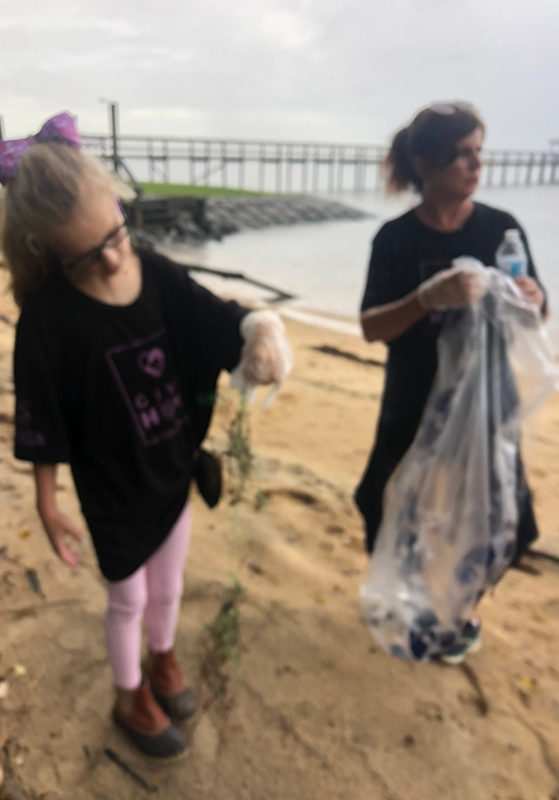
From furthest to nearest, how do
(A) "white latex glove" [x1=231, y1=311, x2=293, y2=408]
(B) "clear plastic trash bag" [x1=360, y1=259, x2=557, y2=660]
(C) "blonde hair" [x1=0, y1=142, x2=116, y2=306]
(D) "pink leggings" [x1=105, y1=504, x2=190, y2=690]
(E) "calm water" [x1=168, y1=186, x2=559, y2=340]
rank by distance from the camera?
1. (E) "calm water" [x1=168, y1=186, x2=559, y2=340]
2. (B) "clear plastic trash bag" [x1=360, y1=259, x2=557, y2=660]
3. (D) "pink leggings" [x1=105, y1=504, x2=190, y2=690]
4. (A) "white latex glove" [x1=231, y1=311, x2=293, y2=408]
5. (C) "blonde hair" [x1=0, y1=142, x2=116, y2=306]

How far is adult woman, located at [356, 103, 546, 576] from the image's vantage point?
1.63 metres

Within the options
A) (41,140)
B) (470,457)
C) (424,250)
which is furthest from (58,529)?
(424,250)

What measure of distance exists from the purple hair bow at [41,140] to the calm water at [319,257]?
6.88 m

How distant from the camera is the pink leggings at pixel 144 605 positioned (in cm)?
153

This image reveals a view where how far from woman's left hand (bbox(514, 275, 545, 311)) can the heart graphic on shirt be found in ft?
3.18

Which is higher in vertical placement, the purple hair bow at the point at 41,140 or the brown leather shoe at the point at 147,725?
the purple hair bow at the point at 41,140

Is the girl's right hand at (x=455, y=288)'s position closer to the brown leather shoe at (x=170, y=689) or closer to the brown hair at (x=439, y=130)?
the brown hair at (x=439, y=130)

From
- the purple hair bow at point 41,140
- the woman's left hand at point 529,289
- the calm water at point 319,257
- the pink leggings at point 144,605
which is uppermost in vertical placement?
the purple hair bow at point 41,140

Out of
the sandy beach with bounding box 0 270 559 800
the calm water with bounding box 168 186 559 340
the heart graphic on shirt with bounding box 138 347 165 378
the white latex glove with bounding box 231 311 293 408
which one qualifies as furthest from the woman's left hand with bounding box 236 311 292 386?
the calm water with bounding box 168 186 559 340

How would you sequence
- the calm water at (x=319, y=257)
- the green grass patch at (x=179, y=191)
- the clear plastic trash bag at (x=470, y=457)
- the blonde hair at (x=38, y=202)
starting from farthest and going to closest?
the green grass patch at (x=179, y=191), the calm water at (x=319, y=257), the clear plastic trash bag at (x=470, y=457), the blonde hair at (x=38, y=202)

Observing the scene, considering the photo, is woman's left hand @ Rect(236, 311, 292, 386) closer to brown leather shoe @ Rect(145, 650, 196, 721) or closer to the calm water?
brown leather shoe @ Rect(145, 650, 196, 721)

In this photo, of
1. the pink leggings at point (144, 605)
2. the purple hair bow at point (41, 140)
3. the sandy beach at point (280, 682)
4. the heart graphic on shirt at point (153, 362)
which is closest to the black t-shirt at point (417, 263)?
the sandy beach at point (280, 682)

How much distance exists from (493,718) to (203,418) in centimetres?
122

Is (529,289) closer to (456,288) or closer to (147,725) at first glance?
(456,288)
